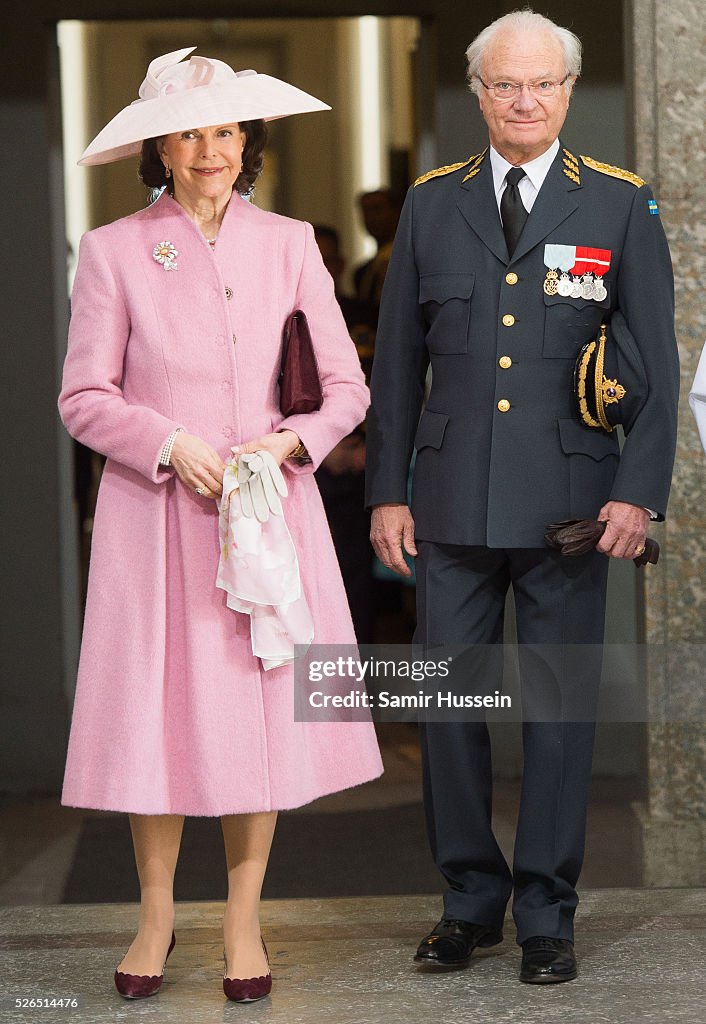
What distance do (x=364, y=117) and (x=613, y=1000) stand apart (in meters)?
3.20

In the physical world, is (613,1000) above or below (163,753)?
below

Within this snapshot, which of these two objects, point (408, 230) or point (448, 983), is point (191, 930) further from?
point (408, 230)

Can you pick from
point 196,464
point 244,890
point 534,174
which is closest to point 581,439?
point 534,174

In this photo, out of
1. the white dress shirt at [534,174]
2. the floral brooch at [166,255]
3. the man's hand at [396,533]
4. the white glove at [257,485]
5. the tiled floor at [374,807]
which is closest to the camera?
the white glove at [257,485]

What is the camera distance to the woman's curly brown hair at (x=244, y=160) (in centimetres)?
357

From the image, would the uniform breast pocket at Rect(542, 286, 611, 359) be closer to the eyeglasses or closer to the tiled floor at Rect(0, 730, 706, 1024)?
the eyeglasses

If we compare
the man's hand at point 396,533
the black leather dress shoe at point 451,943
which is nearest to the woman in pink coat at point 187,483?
the man's hand at point 396,533

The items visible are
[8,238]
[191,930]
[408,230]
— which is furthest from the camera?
[8,238]

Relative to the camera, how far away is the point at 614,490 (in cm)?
356

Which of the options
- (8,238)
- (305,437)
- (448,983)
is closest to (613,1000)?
(448,983)

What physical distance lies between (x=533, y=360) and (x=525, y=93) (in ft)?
1.87

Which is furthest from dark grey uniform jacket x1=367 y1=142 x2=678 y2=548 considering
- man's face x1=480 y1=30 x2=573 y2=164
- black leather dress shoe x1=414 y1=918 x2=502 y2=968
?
black leather dress shoe x1=414 y1=918 x2=502 y2=968

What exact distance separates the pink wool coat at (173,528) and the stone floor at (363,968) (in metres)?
0.44

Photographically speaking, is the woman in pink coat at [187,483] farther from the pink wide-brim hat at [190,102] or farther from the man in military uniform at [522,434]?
the man in military uniform at [522,434]
